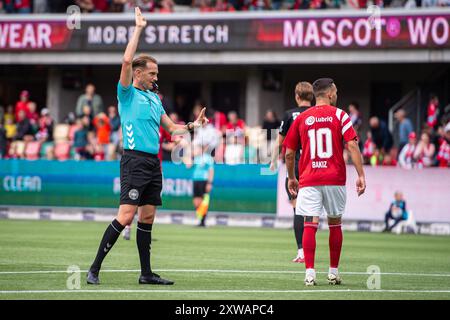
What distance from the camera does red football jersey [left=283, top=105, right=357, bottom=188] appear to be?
1147cm

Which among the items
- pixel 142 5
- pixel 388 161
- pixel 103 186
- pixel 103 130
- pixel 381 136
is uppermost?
pixel 142 5

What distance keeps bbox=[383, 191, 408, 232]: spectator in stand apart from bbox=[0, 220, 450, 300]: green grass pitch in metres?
1.81

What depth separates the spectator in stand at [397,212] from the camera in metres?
25.2

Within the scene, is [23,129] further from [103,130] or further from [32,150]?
[103,130]

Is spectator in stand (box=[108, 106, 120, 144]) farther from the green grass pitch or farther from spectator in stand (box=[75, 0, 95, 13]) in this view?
the green grass pitch

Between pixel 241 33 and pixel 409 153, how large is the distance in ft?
25.0

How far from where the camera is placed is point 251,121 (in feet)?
112

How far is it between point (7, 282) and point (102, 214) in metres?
17.8

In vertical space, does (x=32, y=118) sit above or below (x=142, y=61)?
above

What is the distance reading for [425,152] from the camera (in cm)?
2700

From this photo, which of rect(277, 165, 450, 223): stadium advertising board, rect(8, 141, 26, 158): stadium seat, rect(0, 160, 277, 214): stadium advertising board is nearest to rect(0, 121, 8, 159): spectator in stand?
rect(8, 141, 26, 158): stadium seat

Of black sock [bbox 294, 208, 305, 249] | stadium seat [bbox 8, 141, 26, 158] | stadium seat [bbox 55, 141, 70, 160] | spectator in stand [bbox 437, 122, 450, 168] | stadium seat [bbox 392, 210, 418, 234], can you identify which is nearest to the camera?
black sock [bbox 294, 208, 305, 249]

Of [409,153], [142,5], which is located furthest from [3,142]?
[409,153]

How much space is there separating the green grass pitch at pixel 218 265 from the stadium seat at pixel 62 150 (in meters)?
8.40
